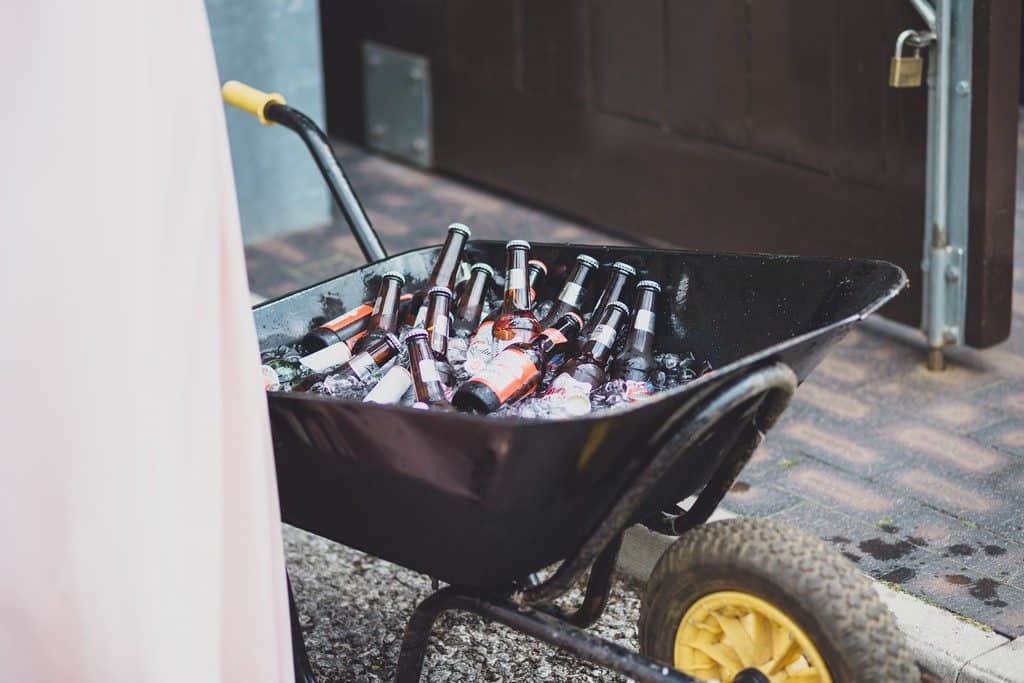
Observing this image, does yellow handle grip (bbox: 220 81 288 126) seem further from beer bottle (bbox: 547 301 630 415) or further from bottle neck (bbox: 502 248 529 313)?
beer bottle (bbox: 547 301 630 415)

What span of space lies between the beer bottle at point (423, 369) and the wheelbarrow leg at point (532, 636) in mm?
319

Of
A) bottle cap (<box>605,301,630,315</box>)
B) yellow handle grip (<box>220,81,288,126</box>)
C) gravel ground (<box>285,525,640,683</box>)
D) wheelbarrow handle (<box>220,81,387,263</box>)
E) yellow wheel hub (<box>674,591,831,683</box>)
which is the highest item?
yellow handle grip (<box>220,81,288,126</box>)

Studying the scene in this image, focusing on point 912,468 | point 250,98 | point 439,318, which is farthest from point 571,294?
point 912,468

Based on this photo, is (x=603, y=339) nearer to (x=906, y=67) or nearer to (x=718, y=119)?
(x=906, y=67)

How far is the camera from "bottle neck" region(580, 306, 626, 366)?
7.60 feet

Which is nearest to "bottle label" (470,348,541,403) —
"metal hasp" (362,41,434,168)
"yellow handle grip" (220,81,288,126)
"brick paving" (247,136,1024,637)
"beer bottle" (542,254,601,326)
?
"beer bottle" (542,254,601,326)

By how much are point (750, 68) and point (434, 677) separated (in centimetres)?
205

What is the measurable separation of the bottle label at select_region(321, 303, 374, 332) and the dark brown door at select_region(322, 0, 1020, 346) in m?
1.58

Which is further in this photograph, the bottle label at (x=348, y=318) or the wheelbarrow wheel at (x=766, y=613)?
the bottle label at (x=348, y=318)

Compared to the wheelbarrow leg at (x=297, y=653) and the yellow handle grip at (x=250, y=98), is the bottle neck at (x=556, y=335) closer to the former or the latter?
the wheelbarrow leg at (x=297, y=653)

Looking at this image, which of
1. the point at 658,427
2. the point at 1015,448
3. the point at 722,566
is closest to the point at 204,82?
the point at 658,427

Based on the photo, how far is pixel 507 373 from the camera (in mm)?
2182

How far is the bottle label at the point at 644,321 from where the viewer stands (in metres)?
2.33

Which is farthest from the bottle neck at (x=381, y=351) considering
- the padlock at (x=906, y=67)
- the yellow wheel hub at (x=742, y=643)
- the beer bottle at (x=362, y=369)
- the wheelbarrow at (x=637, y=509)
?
the padlock at (x=906, y=67)
